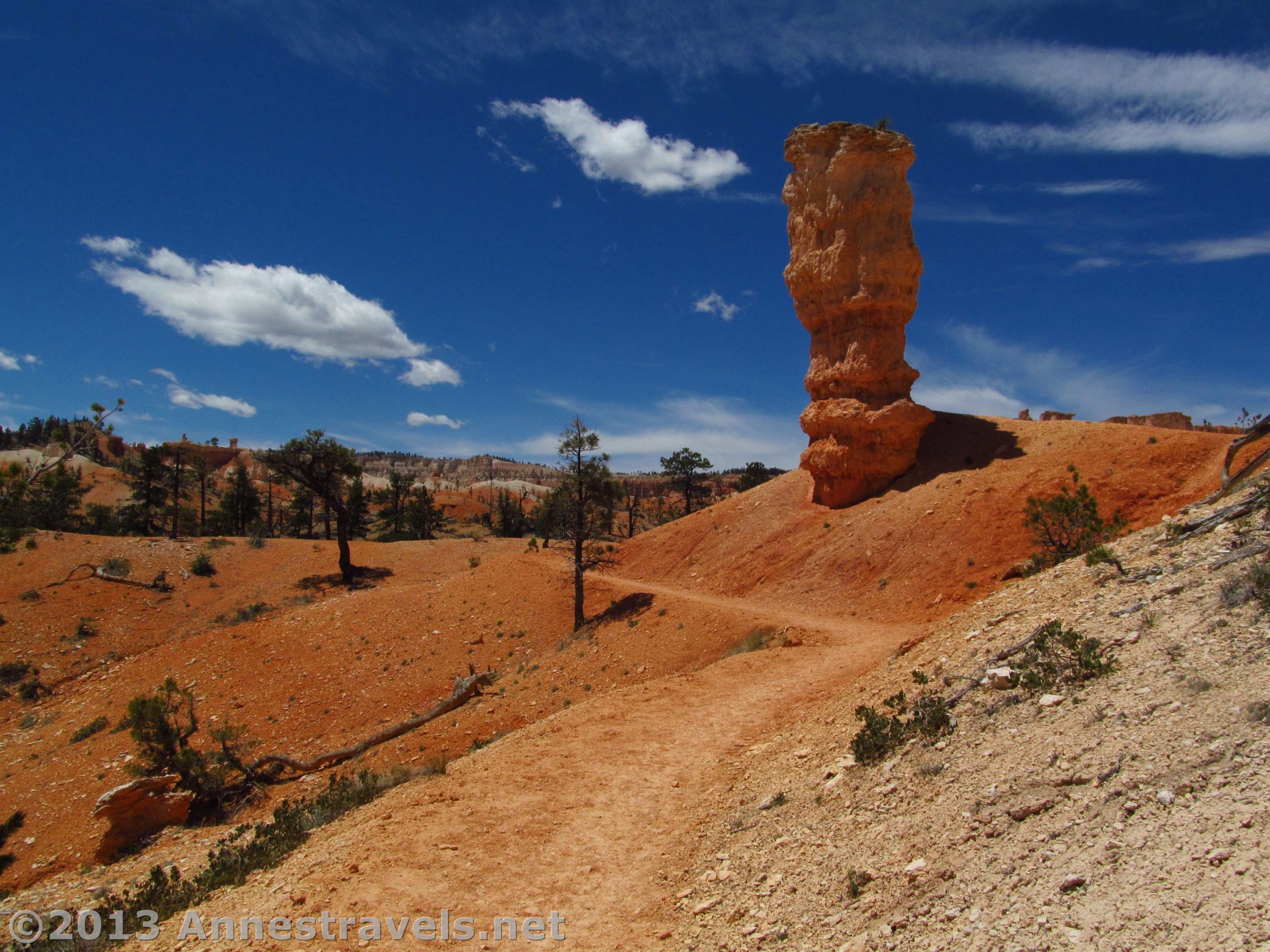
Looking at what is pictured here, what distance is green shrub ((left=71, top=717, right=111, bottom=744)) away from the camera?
55.1 ft

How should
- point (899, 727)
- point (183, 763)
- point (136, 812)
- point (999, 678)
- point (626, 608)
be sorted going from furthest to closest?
point (626, 608) < point (183, 763) < point (136, 812) < point (899, 727) < point (999, 678)

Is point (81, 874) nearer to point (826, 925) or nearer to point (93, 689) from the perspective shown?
point (93, 689)

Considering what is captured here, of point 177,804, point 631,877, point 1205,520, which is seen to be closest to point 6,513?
point 177,804

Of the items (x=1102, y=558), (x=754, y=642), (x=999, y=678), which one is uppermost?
(x=1102, y=558)

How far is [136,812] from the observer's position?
12.0 metres

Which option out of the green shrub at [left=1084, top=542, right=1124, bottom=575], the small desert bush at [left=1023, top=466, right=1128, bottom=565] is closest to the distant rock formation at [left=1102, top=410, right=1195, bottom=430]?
the small desert bush at [left=1023, top=466, right=1128, bottom=565]

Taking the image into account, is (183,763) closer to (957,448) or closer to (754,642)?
(754,642)

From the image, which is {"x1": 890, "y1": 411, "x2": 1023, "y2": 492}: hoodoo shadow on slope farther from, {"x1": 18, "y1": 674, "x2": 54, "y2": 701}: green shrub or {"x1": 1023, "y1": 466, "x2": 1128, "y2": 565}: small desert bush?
{"x1": 18, "y1": 674, "x2": 54, "y2": 701}: green shrub

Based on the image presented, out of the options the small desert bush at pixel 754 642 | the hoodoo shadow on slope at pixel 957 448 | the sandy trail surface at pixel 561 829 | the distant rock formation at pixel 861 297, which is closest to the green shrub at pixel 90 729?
the sandy trail surface at pixel 561 829

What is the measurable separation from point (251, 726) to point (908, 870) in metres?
17.6

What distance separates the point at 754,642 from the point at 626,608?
5.64 m

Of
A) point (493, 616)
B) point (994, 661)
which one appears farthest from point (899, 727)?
point (493, 616)

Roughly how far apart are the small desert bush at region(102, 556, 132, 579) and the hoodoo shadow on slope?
3377 cm

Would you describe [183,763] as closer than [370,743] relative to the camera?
Yes
